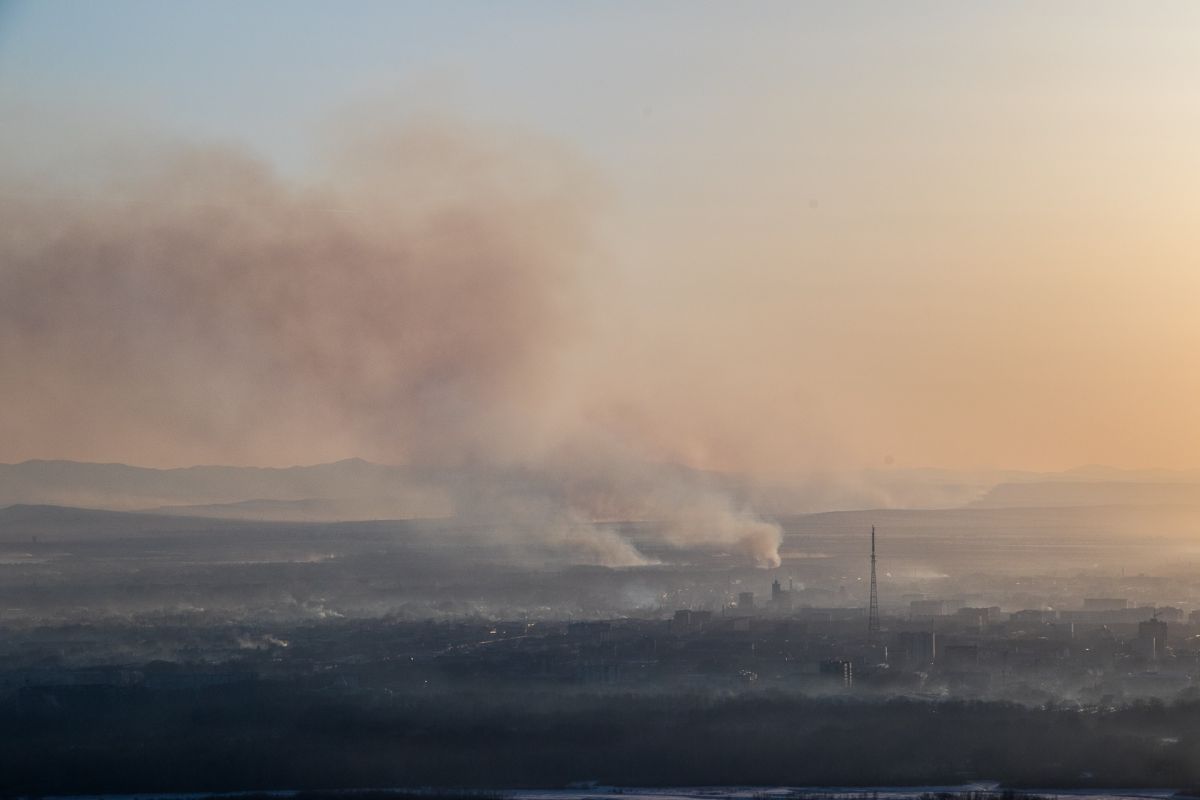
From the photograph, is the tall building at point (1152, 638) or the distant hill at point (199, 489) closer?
the tall building at point (1152, 638)

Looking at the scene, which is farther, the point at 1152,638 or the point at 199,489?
the point at 199,489

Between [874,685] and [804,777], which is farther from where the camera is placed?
[874,685]

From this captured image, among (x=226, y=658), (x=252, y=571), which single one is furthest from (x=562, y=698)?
(x=252, y=571)

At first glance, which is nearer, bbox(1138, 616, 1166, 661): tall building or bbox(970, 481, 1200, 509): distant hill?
bbox(1138, 616, 1166, 661): tall building

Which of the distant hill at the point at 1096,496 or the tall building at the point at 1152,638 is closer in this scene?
the tall building at the point at 1152,638

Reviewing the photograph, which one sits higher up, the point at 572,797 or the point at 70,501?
the point at 70,501

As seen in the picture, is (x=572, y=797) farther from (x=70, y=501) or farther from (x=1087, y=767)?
(x=70, y=501)

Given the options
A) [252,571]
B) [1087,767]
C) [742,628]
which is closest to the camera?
[1087,767]

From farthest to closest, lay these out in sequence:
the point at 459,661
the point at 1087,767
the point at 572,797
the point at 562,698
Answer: the point at 459,661
the point at 562,698
the point at 1087,767
the point at 572,797

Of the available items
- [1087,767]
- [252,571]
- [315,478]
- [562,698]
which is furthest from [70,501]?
[1087,767]

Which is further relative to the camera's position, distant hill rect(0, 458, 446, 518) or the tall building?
distant hill rect(0, 458, 446, 518)
